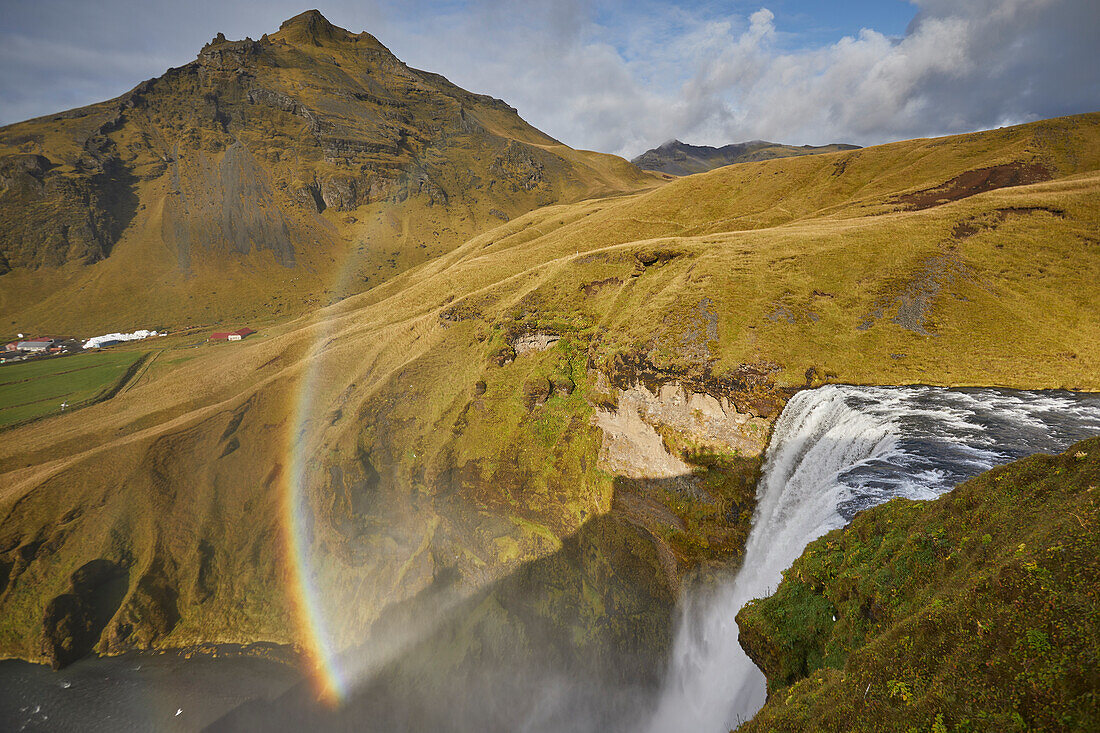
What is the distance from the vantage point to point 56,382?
223ft

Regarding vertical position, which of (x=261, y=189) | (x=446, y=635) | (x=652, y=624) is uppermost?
(x=261, y=189)

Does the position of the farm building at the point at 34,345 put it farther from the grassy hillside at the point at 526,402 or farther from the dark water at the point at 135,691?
the dark water at the point at 135,691

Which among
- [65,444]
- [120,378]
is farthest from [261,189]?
[65,444]

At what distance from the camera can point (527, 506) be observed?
35625mm

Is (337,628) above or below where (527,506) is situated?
below

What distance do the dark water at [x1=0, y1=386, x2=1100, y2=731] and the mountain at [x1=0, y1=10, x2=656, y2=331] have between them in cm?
10446

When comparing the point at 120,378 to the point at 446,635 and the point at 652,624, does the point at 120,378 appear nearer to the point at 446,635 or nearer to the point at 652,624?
the point at 446,635

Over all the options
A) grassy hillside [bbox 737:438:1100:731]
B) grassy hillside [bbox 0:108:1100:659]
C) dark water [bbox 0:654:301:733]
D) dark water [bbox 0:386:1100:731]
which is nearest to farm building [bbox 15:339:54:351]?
grassy hillside [bbox 0:108:1100:659]

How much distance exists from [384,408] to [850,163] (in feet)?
258

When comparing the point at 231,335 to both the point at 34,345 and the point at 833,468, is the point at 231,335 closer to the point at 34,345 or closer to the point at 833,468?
the point at 34,345

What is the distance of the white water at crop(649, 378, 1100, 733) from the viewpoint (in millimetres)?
15930

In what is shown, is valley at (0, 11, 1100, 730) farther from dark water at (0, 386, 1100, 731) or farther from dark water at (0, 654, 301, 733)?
dark water at (0, 654, 301, 733)

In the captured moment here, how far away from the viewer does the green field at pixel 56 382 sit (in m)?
57.7

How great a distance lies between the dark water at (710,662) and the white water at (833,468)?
0.26 feet
